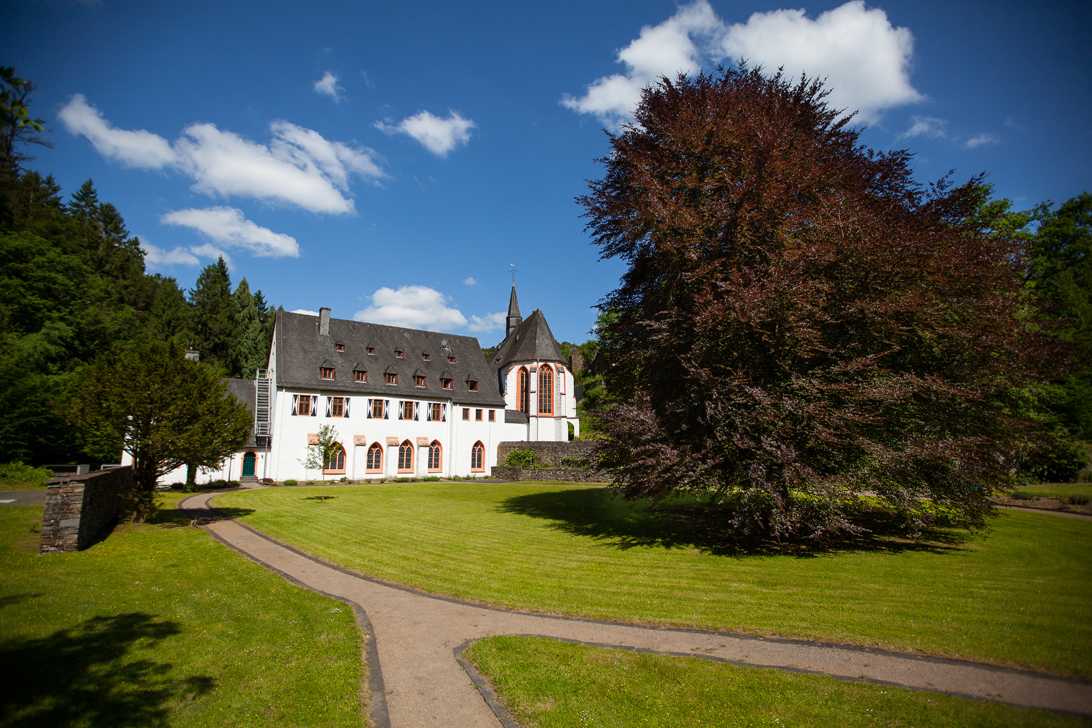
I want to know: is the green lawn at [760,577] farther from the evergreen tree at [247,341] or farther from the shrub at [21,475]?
the evergreen tree at [247,341]

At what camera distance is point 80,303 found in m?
38.5

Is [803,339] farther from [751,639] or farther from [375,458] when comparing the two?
[375,458]

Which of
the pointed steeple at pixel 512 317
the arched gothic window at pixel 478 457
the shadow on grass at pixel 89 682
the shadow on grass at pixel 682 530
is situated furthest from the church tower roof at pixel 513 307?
the shadow on grass at pixel 89 682

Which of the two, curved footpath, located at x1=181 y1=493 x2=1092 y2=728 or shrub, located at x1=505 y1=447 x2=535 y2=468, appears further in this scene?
shrub, located at x1=505 y1=447 x2=535 y2=468

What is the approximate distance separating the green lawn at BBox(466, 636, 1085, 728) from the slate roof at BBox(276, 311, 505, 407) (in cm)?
3894

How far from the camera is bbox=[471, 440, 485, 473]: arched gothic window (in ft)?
164

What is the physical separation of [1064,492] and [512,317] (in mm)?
49699

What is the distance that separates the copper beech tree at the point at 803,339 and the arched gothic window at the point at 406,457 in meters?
32.2

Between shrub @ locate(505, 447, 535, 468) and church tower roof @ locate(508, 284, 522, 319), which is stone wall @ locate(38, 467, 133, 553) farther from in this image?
church tower roof @ locate(508, 284, 522, 319)

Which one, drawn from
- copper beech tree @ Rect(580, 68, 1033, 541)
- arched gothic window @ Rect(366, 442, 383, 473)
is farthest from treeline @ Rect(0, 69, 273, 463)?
arched gothic window @ Rect(366, 442, 383, 473)

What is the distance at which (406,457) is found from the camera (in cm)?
4659

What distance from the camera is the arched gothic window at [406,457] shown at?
1821 inches

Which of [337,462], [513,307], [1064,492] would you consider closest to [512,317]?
[513,307]

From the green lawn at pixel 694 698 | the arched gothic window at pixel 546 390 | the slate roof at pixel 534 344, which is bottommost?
the green lawn at pixel 694 698
